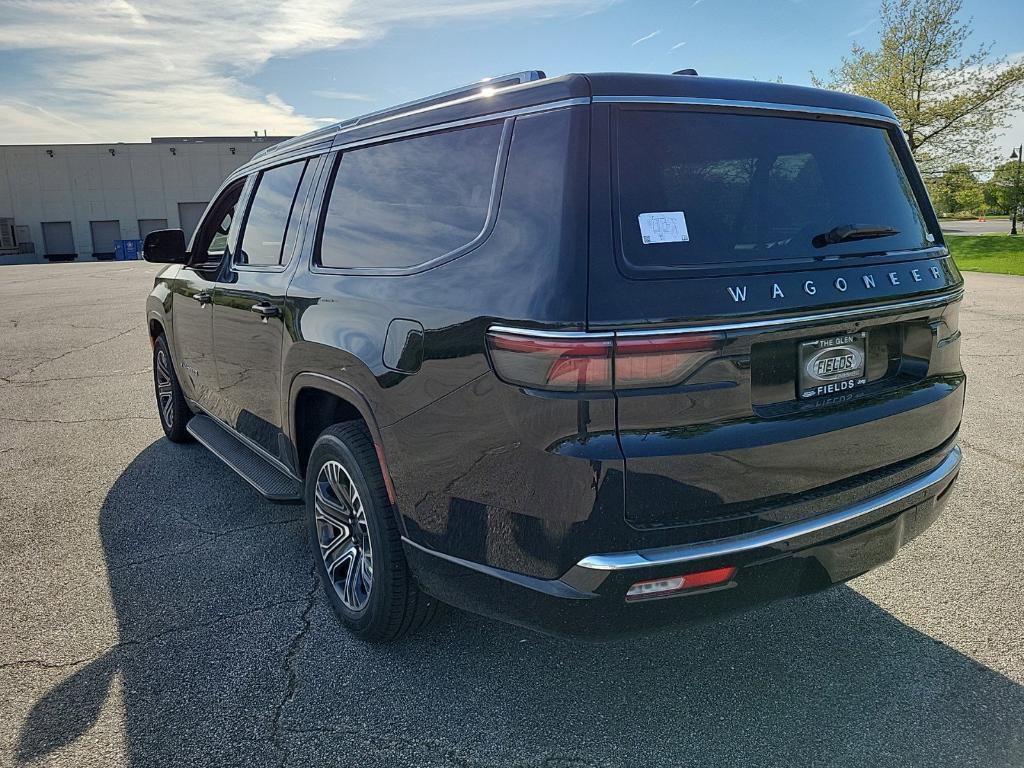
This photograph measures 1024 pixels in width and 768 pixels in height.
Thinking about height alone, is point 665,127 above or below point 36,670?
above

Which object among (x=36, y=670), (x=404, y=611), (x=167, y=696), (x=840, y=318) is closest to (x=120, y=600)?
(x=36, y=670)

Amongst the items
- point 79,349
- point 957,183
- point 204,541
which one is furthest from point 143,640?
point 957,183

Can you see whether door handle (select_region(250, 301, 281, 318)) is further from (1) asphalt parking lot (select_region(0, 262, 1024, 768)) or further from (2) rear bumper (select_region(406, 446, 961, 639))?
(2) rear bumper (select_region(406, 446, 961, 639))

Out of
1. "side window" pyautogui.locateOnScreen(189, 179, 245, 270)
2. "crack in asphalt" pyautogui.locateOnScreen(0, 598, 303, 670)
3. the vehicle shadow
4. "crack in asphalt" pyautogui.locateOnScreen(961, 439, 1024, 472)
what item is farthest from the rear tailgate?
"side window" pyautogui.locateOnScreen(189, 179, 245, 270)

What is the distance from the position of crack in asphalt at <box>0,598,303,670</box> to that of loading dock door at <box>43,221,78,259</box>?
62.2 meters

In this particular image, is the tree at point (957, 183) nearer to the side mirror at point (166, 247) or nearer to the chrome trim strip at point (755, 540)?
the side mirror at point (166, 247)

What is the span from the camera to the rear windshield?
2.24 meters

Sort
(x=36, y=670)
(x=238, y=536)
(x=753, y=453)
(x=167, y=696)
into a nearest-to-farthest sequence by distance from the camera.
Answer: (x=753, y=453) → (x=167, y=696) → (x=36, y=670) → (x=238, y=536)

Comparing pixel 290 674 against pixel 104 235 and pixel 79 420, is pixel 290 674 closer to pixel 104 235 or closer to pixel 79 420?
pixel 79 420

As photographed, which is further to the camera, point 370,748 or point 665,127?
point 370,748

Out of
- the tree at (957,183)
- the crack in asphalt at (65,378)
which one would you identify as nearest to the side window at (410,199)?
the crack in asphalt at (65,378)

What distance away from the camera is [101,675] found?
2959 mm

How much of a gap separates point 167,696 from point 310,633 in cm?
60

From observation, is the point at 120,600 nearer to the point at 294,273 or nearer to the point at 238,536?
the point at 238,536
